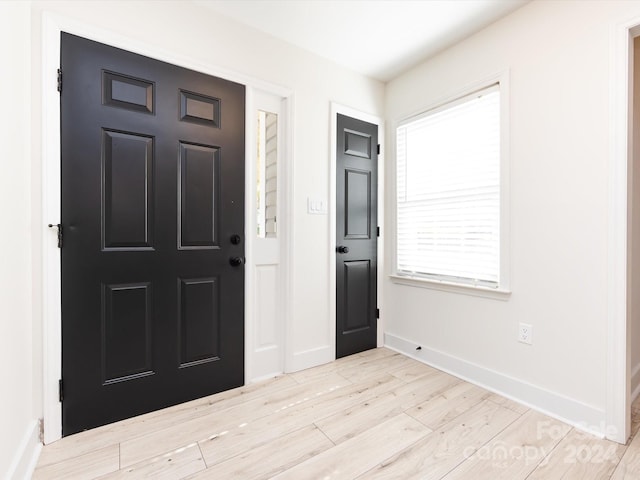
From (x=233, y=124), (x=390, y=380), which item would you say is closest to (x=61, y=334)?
(x=233, y=124)

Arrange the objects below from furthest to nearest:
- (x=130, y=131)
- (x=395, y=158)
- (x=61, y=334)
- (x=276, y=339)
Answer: (x=395, y=158)
(x=276, y=339)
(x=130, y=131)
(x=61, y=334)

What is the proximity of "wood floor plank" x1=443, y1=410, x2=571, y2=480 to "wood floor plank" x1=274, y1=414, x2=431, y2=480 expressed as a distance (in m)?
0.27

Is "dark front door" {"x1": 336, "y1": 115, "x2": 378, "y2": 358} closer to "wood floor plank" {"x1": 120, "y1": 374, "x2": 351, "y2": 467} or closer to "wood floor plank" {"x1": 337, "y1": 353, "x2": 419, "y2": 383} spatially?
"wood floor plank" {"x1": 337, "y1": 353, "x2": 419, "y2": 383}

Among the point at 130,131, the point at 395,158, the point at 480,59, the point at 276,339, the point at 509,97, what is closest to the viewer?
the point at 130,131

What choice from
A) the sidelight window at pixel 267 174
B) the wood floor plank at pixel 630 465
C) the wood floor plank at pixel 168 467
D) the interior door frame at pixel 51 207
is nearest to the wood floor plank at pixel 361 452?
the wood floor plank at pixel 168 467

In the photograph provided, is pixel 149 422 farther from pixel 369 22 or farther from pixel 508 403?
pixel 369 22

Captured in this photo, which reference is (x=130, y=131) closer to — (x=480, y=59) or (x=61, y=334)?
(x=61, y=334)

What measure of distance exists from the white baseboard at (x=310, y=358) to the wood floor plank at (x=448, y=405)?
0.87 meters

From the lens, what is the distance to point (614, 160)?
63.6 inches

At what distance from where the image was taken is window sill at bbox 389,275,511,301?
83.8 inches

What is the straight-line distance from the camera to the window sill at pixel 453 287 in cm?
213

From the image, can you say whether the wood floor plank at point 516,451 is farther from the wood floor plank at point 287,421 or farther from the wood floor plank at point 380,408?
the wood floor plank at point 287,421

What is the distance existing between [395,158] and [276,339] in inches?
75.7

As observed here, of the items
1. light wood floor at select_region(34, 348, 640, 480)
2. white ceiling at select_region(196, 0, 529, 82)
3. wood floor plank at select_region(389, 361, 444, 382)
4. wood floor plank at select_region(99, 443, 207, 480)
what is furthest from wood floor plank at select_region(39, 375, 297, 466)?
white ceiling at select_region(196, 0, 529, 82)
